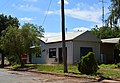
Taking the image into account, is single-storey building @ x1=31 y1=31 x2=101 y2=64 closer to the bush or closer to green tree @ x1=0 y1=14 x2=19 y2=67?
green tree @ x1=0 y1=14 x2=19 y2=67

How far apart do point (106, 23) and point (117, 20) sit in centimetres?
97

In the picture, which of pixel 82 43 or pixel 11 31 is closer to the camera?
pixel 11 31

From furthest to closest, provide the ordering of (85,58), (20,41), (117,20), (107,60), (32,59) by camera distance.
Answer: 1. (32,59)
2. (107,60)
3. (20,41)
4. (117,20)
5. (85,58)

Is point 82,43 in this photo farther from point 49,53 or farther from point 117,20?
point 117,20

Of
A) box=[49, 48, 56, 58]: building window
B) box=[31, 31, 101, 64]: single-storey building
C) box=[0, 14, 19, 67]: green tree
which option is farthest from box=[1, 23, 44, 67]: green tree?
box=[0, 14, 19, 67]: green tree

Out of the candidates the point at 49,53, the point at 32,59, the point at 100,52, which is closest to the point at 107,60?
the point at 100,52

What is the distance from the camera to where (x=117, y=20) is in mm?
24703

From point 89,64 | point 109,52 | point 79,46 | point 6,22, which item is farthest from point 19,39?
point 89,64

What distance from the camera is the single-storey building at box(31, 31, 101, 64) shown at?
38.4 meters

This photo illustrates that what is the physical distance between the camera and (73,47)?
38188mm

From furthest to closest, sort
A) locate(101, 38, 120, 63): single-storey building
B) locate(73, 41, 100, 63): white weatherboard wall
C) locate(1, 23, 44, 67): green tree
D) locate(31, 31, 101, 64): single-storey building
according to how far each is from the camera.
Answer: locate(101, 38, 120, 63): single-storey building → locate(73, 41, 100, 63): white weatherboard wall → locate(31, 31, 101, 64): single-storey building → locate(1, 23, 44, 67): green tree

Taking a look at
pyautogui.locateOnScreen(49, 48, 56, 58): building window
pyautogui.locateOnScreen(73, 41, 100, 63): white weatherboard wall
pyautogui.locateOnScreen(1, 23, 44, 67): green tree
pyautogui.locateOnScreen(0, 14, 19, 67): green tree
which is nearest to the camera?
pyautogui.locateOnScreen(1, 23, 44, 67): green tree

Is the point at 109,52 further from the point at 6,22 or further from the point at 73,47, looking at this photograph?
the point at 6,22

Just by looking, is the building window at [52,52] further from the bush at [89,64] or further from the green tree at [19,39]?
the bush at [89,64]
